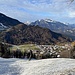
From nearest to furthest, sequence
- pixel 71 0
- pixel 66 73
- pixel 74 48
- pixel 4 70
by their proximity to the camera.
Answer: pixel 71 0 < pixel 66 73 < pixel 4 70 < pixel 74 48

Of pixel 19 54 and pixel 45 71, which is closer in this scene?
pixel 45 71

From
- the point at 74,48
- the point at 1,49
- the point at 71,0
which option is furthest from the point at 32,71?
the point at 1,49

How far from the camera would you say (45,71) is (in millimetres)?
26359

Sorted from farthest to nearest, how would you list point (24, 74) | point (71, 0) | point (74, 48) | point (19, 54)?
point (19, 54)
point (74, 48)
point (24, 74)
point (71, 0)

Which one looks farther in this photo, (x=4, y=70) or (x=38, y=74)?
(x=4, y=70)

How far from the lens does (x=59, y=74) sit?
24125 millimetres

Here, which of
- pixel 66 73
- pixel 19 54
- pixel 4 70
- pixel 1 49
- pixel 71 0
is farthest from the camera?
pixel 19 54

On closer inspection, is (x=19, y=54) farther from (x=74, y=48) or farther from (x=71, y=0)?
(x=71, y=0)

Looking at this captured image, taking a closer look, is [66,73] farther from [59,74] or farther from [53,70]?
[53,70]

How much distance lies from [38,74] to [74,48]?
5201 cm

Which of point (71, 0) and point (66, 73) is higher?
point (71, 0)

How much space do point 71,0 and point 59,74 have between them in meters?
8.62

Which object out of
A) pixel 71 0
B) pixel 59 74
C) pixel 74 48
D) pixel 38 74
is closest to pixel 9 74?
pixel 38 74

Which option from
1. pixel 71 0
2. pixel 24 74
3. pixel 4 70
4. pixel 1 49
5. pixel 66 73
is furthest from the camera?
pixel 1 49
